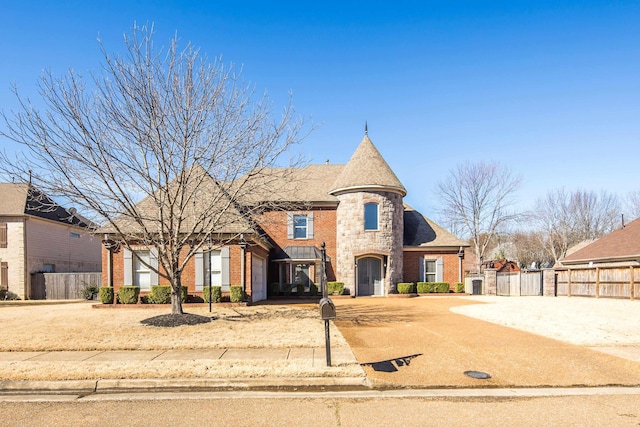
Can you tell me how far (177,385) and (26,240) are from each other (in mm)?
25200

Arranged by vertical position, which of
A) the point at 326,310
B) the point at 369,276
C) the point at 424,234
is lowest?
the point at 369,276

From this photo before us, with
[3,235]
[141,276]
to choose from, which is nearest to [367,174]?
[141,276]

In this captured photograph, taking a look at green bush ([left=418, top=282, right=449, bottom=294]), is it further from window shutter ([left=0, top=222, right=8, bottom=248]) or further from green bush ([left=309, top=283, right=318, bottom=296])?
window shutter ([left=0, top=222, right=8, bottom=248])

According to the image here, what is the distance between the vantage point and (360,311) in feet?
53.6

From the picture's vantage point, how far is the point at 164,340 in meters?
9.60

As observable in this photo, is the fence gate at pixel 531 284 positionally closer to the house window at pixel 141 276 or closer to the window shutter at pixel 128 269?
the house window at pixel 141 276

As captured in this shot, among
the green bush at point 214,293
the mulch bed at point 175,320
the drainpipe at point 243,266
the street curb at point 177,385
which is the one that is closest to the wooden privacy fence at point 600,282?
the drainpipe at point 243,266

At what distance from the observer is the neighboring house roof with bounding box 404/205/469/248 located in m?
25.7

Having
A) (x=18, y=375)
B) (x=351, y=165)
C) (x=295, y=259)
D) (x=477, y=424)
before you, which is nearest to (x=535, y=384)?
(x=477, y=424)

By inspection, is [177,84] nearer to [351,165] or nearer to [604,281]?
[351,165]

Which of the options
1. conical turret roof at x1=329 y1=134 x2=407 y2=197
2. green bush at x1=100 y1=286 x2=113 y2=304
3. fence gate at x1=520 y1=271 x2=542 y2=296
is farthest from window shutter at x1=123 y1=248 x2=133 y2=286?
fence gate at x1=520 y1=271 x2=542 y2=296

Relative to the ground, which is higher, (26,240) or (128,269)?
(26,240)

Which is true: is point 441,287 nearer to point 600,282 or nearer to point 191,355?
point 600,282

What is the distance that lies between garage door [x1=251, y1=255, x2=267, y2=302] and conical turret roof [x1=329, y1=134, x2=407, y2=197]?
6376 mm
